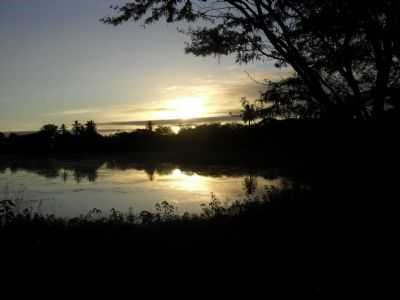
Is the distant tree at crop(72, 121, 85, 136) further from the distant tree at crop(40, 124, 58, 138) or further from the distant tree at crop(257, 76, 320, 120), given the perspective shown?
the distant tree at crop(257, 76, 320, 120)

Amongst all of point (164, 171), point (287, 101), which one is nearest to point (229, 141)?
point (164, 171)

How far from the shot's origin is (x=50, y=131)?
110m

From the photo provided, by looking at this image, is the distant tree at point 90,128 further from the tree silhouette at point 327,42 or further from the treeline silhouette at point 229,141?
the tree silhouette at point 327,42

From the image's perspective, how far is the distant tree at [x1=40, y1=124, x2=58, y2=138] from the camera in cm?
10598

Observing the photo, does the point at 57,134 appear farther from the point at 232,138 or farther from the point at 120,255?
the point at 120,255

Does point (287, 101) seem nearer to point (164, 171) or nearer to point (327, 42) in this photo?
point (327, 42)

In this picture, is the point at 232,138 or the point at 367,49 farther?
the point at 232,138

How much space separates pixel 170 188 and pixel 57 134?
87.7 metres

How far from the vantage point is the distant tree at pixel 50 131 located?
4172 inches

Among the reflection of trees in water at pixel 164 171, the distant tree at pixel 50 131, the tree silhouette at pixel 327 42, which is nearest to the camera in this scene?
the tree silhouette at pixel 327 42

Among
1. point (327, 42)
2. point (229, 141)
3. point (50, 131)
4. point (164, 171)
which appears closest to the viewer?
point (327, 42)

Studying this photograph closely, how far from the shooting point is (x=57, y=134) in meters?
107

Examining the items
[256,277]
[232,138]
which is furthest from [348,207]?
[232,138]

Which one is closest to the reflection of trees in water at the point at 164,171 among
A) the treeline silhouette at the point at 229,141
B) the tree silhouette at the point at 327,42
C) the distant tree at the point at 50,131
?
the treeline silhouette at the point at 229,141
